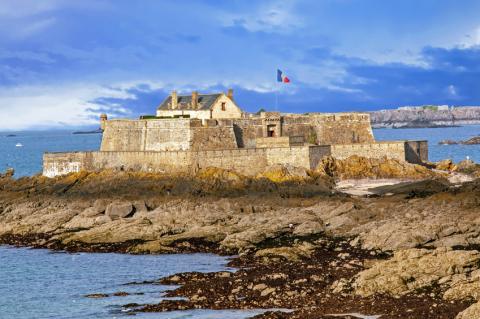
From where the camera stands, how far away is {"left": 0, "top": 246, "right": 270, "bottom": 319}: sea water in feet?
82.8

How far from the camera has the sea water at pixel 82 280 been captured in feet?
82.8

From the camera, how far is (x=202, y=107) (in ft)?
186

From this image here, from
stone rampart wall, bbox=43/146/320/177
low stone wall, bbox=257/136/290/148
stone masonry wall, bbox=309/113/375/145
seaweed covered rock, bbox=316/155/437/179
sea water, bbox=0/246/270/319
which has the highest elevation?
stone masonry wall, bbox=309/113/375/145

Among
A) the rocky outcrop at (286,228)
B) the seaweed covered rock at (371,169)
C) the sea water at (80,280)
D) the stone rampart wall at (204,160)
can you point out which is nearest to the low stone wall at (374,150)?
the seaweed covered rock at (371,169)

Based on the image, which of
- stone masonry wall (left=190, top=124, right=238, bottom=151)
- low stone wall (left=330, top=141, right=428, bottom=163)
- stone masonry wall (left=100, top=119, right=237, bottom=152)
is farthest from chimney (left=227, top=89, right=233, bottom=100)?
low stone wall (left=330, top=141, right=428, bottom=163)

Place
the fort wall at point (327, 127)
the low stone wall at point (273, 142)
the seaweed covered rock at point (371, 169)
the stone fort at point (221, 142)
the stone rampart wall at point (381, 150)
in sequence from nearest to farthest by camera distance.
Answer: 1. the seaweed covered rock at point (371, 169)
2. the stone fort at point (221, 142)
3. the stone rampart wall at point (381, 150)
4. the low stone wall at point (273, 142)
5. the fort wall at point (327, 127)

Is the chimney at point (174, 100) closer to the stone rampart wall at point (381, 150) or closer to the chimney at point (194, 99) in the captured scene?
the chimney at point (194, 99)

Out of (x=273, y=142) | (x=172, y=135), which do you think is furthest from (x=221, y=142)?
(x=273, y=142)

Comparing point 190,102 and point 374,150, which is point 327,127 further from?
point 190,102

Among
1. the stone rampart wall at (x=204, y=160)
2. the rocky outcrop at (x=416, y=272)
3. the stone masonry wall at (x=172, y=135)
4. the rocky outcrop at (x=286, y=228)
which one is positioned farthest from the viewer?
the stone masonry wall at (x=172, y=135)

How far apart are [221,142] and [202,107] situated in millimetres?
4601

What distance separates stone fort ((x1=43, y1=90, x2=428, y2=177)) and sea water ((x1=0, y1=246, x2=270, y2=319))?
13.8m

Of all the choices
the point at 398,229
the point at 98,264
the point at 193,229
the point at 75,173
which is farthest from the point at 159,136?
the point at 398,229

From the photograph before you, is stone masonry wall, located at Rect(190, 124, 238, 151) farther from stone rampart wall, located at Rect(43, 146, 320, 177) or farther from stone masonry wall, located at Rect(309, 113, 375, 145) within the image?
stone masonry wall, located at Rect(309, 113, 375, 145)
